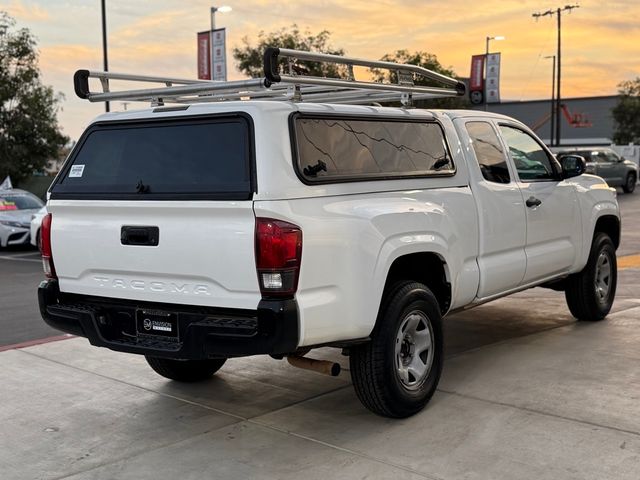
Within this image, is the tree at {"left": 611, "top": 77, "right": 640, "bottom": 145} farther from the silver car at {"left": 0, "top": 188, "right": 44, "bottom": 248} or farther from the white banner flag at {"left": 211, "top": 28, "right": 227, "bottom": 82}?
the silver car at {"left": 0, "top": 188, "right": 44, "bottom": 248}

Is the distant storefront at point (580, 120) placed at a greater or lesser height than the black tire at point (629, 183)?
greater

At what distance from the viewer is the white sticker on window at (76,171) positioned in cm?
507

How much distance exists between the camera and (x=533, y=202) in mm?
6355

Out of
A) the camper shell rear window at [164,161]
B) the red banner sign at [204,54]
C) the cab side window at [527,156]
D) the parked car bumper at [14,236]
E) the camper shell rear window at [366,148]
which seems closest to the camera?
the camper shell rear window at [164,161]

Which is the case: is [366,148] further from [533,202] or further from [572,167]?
[572,167]

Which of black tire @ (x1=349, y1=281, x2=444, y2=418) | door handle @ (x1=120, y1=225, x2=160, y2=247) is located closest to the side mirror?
black tire @ (x1=349, y1=281, x2=444, y2=418)

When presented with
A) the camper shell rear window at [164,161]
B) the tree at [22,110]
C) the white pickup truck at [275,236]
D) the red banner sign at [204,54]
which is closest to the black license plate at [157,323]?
the white pickup truck at [275,236]

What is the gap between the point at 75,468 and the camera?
14.4 feet

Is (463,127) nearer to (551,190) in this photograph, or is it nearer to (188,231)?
(551,190)

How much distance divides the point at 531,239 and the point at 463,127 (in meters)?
1.16

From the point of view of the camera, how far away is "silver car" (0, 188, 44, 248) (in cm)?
1695

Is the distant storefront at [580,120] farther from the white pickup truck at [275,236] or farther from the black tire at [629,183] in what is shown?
the white pickup truck at [275,236]

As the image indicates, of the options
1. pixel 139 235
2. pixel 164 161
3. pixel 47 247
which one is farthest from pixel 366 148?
pixel 47 247

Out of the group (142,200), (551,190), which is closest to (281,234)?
(142,200)
